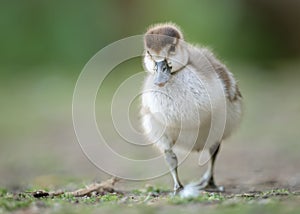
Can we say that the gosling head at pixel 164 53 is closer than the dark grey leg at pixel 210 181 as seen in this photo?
Yes

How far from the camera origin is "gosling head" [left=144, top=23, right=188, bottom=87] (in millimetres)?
5004

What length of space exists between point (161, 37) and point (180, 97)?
50 centimetres

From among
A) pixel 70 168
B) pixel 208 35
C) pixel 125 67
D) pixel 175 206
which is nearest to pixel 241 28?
pixel 208 35

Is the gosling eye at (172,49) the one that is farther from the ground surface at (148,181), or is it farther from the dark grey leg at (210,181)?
the ground surface at (148,181)

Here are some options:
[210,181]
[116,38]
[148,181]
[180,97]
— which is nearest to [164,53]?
[180,97]

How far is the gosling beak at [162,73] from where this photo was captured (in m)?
4.97

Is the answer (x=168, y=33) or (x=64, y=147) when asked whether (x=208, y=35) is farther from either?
(x=168, y=33)

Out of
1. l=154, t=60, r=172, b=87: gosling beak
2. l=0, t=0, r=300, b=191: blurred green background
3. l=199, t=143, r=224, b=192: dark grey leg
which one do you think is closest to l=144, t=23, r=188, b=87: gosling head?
l=154, t=60, r=172, b=87: gosling beak

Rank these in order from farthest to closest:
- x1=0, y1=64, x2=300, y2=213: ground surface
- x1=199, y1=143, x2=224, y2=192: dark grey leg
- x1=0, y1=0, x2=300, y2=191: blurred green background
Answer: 1. x1=0, y1=0, x2=300, y2=191: blurred green background
2. x1=199, y1=143, x2=224, y2=192: dark grey leg
3. x1=0, y1=64, x2=300, y2=213: ground surface

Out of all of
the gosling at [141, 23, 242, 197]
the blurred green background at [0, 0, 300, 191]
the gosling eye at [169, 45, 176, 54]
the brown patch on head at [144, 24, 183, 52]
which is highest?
the blurred green background at [0, 0, 300, 191]

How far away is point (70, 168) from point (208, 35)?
28.0 ft

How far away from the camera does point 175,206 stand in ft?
13.3

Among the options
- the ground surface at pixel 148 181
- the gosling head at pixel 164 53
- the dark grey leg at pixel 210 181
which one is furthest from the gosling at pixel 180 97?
the ground surface at pixel 148 181

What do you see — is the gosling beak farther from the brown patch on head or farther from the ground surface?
the ground surface
